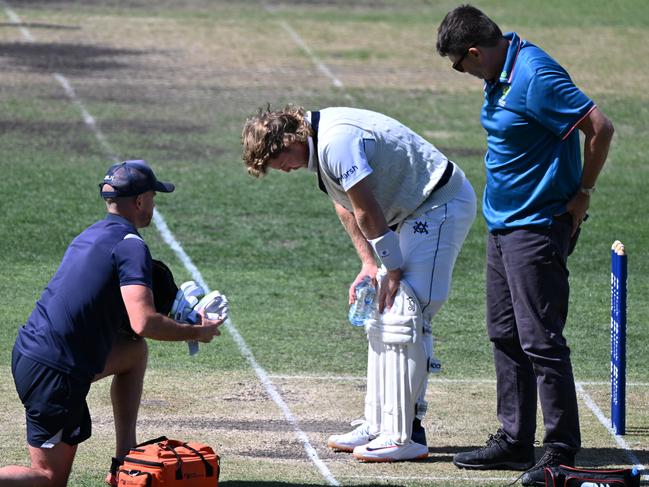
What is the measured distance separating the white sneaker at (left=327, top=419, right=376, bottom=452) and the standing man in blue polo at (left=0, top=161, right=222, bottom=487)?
130 centimetres

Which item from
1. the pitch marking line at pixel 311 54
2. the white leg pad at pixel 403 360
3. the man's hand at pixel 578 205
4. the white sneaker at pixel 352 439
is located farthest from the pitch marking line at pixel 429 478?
the pitch marking line at pixel 311 54

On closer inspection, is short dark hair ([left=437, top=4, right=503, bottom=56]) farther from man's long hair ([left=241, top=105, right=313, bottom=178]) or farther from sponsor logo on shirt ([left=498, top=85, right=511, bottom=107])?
man's long hair ([left=241, top=105, right=313, bottom=178])

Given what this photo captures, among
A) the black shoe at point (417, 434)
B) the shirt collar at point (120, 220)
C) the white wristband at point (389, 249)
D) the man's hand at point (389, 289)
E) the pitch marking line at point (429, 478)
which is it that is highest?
the shirt collar at point (120, 220)

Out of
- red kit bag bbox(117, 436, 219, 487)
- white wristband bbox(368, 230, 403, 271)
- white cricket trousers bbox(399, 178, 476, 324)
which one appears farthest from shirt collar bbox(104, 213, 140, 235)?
white cricket trousers bbox(399, 178, 476, 324)

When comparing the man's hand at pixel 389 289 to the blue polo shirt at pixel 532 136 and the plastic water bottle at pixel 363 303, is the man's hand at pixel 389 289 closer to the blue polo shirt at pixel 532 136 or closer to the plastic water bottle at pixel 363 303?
the plastic water bottle at pixel 363 303

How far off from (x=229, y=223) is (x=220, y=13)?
15.1m

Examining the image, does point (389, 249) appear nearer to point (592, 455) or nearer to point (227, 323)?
point (592, 455)

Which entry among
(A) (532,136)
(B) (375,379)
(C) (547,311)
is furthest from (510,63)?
(B) (375,379)

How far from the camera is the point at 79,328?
5926mm

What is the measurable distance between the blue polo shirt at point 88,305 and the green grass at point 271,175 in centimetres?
79

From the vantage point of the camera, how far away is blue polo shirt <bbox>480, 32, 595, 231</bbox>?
6.26 meters

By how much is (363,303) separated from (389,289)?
23 centimetres

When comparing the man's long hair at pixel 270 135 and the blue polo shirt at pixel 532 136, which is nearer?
the blue polo shirt at pixel 532 136

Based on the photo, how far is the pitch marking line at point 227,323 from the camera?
6981 mm
